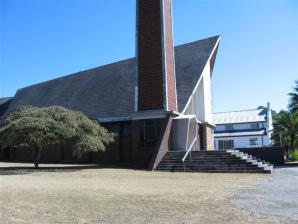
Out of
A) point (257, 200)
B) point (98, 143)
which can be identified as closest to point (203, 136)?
point (98, 143)

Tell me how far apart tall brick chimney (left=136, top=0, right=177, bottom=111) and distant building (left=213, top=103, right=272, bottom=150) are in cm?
4321

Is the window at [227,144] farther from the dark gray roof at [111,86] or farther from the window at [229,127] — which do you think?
the dark gray roof at [111,86]

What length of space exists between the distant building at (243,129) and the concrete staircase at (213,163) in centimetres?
4434

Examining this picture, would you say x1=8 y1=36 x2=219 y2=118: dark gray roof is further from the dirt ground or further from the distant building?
the distant building

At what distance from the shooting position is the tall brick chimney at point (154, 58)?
24.9 meters

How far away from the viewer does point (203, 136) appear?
32844mm

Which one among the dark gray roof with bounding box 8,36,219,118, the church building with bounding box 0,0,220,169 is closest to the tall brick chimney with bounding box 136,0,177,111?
the church building with bounding box 0,0,220,169

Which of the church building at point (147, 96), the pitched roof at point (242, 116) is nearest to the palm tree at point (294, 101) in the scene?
the church building at point (147, 96)

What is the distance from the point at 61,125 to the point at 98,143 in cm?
232

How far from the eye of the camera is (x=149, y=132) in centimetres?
2502

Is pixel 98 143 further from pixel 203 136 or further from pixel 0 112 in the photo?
pixel 0 112

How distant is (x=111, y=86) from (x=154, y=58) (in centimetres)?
1013

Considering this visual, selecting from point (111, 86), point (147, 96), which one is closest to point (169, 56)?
point (147, 96)

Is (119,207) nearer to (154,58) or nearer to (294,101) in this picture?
(154,58)
